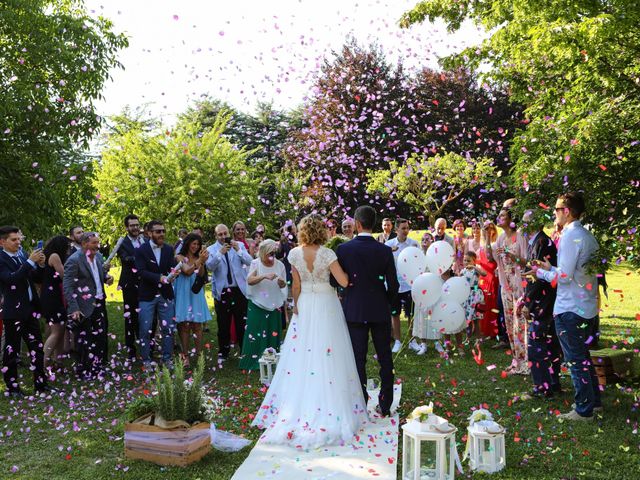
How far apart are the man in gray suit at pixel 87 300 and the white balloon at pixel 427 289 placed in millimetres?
4000

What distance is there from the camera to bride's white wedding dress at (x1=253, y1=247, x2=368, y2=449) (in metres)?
5.40

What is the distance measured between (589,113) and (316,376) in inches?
148

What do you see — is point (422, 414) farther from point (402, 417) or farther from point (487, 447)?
point (402, 417)

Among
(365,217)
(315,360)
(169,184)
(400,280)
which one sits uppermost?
(169,184)

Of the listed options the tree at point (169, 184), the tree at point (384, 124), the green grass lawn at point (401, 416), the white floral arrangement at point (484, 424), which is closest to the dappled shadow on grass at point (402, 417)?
the green grass lawn at point (401, 416)

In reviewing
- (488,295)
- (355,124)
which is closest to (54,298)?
(488,295)

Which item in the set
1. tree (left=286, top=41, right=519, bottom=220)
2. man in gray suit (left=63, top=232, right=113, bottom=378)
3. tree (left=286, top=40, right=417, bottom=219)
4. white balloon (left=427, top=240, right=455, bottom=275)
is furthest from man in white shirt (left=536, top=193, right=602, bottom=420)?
tree (left=286, top=40, right=417, bottom=219)

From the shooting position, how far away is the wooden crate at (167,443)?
15.7 feet

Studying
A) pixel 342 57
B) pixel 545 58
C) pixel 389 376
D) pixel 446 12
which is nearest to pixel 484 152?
pixel 342 57

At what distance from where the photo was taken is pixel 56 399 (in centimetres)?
692

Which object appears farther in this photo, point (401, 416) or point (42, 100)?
point (42, 100)

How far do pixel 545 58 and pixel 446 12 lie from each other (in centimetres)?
445

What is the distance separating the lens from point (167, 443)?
4828mm

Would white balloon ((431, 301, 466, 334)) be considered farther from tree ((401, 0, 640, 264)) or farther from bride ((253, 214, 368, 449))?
bride ((253, 214, 368, 449))
